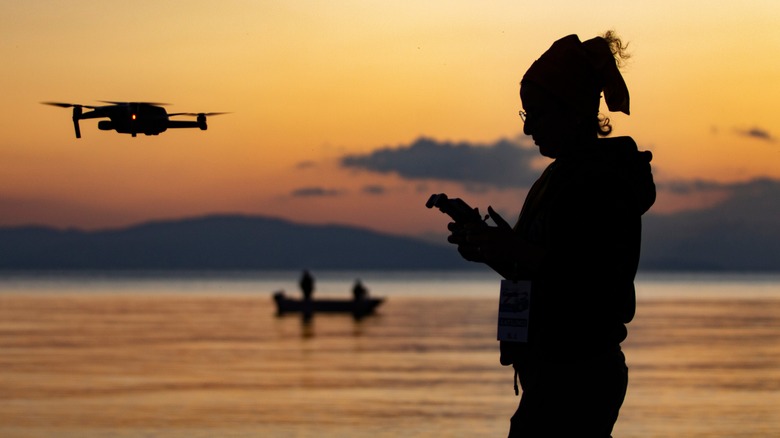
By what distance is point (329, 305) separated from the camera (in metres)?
71.5

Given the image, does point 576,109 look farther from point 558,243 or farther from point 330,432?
point 330,432

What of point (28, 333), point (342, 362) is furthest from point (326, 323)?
point (342, 362)

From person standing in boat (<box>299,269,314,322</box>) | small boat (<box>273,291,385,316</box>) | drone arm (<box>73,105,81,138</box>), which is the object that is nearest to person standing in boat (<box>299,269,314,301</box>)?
person standing in boat (<box>299,269,314,322</box>)

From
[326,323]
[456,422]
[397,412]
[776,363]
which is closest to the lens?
[456,422]

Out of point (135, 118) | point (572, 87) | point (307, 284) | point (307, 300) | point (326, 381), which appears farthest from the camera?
point (307, 300)

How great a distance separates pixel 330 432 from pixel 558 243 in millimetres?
16412

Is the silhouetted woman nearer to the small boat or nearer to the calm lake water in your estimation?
the calm lake water

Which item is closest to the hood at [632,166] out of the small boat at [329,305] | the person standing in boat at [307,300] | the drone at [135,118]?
the drone at [135,118]

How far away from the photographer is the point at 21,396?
26281mm

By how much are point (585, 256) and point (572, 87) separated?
57 cm

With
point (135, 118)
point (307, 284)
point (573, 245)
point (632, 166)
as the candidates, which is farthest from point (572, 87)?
point (307, 284)

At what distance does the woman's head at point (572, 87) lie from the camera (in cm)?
467

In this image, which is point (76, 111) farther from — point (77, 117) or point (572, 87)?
point (572, 87)

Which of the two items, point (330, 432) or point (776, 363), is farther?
point (776, 363)
